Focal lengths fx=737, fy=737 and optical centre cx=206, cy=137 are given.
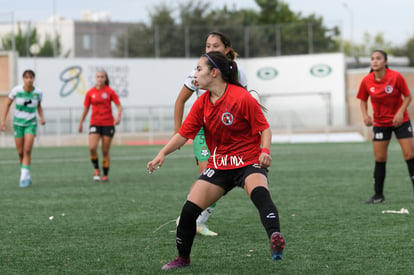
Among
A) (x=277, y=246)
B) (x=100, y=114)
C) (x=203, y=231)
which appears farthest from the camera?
(x=100, y=114)

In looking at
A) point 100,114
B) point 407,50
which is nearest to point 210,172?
Answer: point 100,114

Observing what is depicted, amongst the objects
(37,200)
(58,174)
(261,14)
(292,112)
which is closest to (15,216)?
(37,200)

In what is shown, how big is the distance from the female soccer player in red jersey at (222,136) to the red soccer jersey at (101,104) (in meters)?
8.82

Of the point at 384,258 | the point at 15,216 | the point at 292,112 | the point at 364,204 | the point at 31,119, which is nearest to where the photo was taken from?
the point at 384,258

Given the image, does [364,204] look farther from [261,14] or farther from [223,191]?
[261,14]

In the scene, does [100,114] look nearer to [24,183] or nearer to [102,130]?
[102,130]

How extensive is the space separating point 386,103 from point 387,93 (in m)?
0.15

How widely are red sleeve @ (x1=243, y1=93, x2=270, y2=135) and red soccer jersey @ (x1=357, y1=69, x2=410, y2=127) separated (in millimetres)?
4754

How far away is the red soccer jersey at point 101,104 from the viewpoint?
47.5 ft

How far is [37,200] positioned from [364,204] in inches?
196

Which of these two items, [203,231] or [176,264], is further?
[203,231]

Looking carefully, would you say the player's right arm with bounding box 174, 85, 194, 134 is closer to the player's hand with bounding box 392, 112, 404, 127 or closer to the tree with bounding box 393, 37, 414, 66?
the player's hand with bounding box 392, 112, 404, 127

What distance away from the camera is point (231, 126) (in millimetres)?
5703

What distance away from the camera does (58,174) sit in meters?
17.1
